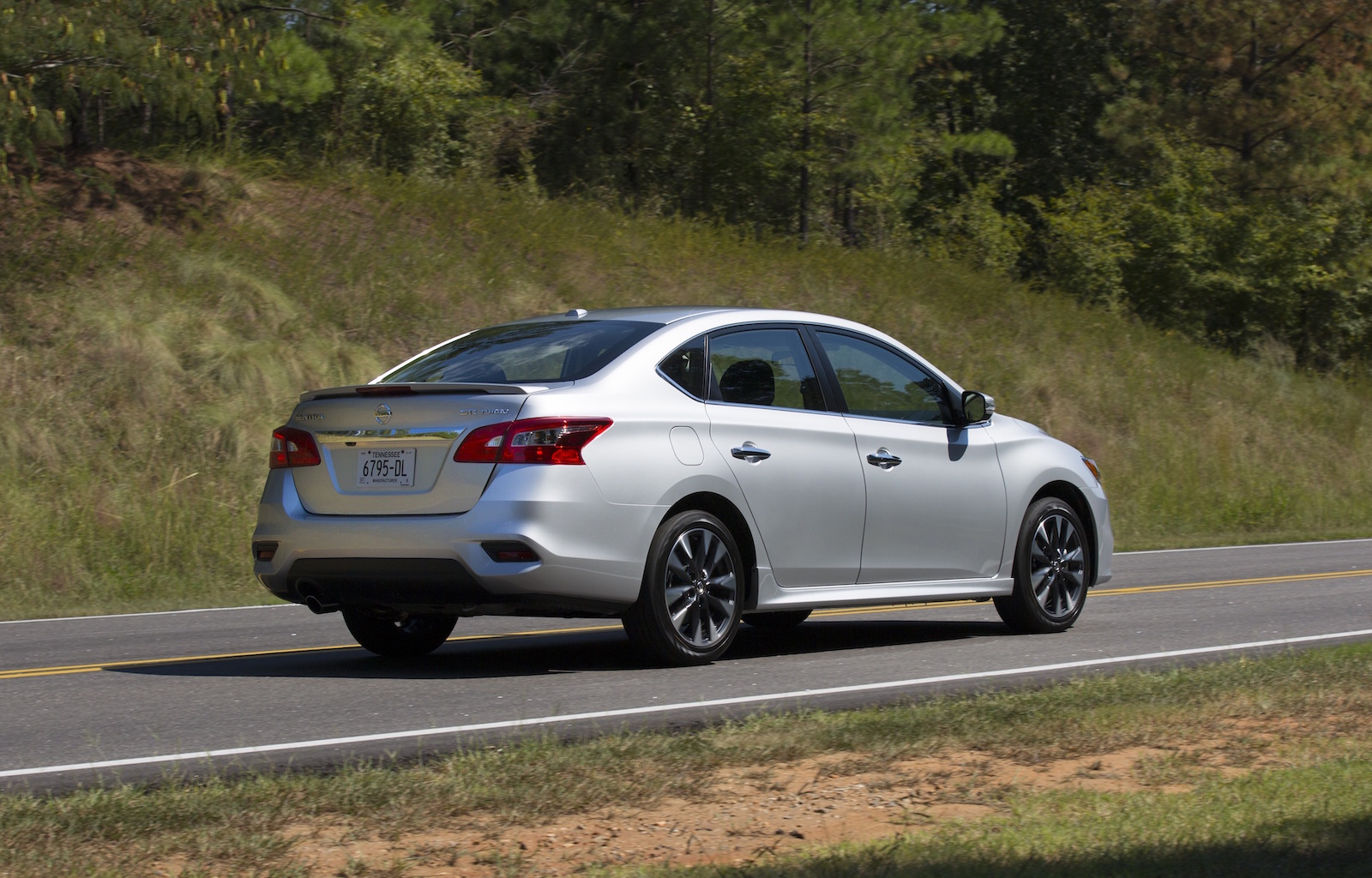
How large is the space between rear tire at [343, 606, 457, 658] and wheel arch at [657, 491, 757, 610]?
1609 millimetres

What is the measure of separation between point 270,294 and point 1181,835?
17.4 m

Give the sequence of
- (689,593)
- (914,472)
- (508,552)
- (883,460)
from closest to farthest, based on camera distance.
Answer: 1. (508,552)
2. (689,593)
3. (883,460)
4. (914,472)

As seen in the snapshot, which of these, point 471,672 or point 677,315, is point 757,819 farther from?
point 677,315

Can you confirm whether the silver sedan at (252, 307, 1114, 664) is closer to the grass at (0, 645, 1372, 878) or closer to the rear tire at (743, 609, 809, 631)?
the rear tire at (743, 609, 809, 631)

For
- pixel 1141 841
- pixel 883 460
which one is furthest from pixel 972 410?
pixel 1141 841

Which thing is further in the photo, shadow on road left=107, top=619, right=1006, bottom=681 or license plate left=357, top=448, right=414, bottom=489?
shadow on road left=107, top=619, right=1006, bottom=681

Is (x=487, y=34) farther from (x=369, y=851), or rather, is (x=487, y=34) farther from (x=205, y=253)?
(x=369, y=851)

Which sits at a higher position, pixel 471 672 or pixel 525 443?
pixel 525 443

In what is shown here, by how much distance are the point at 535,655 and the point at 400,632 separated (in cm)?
76

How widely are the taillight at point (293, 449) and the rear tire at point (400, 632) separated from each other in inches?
39.4

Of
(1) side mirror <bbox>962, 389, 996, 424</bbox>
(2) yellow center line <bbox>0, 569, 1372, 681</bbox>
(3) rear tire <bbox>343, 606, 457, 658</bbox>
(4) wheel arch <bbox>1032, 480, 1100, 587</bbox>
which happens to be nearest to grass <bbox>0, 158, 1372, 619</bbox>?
(2) yellow center line <bbox>0, 569, 1372, 681</bbox>

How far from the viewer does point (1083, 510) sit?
10383 millimetres

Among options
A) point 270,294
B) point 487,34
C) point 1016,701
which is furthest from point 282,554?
point 487,34

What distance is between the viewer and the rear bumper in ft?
24.4
